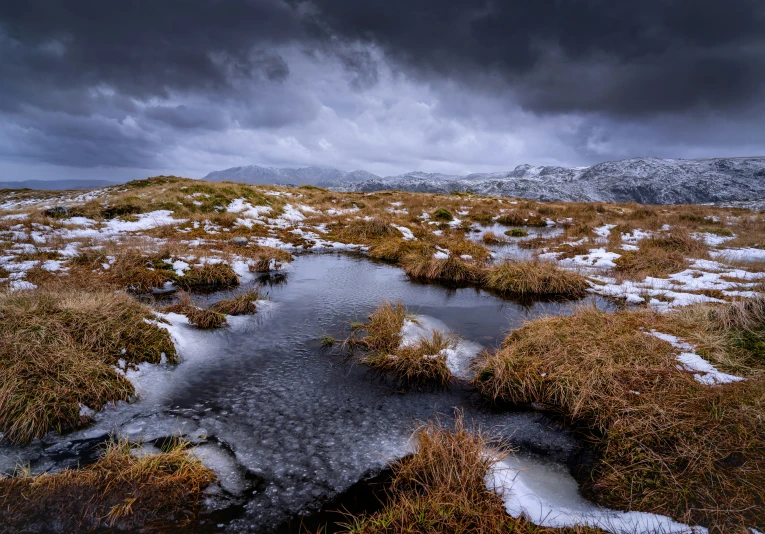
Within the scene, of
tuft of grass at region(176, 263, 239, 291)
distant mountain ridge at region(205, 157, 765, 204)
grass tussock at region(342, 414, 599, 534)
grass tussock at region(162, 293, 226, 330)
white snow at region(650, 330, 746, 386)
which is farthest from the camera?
distant mountain ridge at region(205, 157, 765, 204)

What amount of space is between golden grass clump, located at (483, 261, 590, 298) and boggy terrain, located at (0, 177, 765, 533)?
2.9 inches

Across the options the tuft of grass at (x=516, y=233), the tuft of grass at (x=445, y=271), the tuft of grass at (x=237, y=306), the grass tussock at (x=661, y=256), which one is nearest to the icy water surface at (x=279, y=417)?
the tuft of grass at (x=237, y=306)

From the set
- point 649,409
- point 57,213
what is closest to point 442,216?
point 649,409

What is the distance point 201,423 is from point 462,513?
4659 mm

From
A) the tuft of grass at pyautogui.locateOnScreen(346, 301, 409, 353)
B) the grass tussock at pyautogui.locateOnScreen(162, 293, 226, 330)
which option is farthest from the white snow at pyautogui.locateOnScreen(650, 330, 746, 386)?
the grass tussock at pyautogui.locateOnScreen(162, 293, 226, 330)

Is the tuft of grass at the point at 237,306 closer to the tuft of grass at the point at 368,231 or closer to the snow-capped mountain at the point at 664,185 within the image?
the tuft of grass at the point at 368,231

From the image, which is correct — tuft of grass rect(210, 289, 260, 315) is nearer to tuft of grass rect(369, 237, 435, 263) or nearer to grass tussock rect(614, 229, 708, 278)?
tuft of grass rect(369, 237, 435, 263)

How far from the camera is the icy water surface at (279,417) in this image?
4902 mm

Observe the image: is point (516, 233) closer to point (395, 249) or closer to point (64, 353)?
point (395, 249)

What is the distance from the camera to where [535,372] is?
7.17m

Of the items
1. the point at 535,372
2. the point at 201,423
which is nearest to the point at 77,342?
the point at 201,423

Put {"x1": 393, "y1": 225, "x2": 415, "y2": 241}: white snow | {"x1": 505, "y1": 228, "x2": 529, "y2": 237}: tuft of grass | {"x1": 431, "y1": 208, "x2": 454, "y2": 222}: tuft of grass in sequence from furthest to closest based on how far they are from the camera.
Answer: {"x1": 431, "y1": 208, "x2": 454, "y2": 222}: tuft of grass
{"x1": 505, "y1": 228, "x2": 529, "y2": 237}: tuft of grass
{"x1": 393, "y1": 225, "x2": 415, "y2": 241}: white snow

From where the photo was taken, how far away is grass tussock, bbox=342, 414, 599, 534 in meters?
3.87

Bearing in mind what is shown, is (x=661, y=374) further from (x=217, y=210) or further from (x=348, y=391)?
(x=217, y=210)
